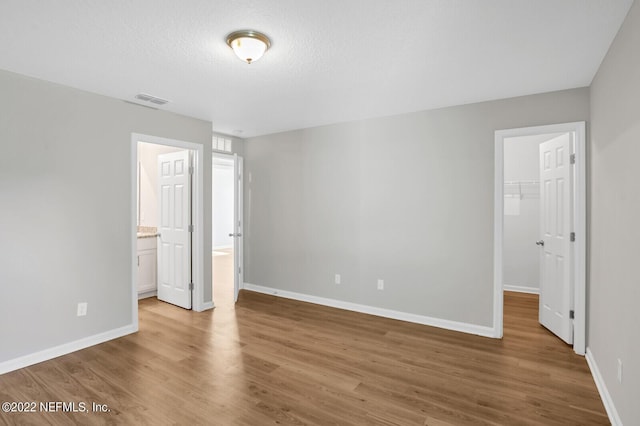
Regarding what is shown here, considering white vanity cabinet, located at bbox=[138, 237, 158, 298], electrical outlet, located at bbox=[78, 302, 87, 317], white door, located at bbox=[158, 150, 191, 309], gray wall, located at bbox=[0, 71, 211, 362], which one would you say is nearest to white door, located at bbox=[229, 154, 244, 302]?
white door, located at bbox=[158, 150, 191, 309]

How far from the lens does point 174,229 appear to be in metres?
4.66

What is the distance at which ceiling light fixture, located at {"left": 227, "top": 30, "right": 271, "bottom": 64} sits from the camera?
2.18 m

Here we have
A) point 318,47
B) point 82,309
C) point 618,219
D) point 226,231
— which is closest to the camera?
point 618,219

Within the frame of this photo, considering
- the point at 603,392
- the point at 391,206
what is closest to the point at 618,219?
the point at 603,392

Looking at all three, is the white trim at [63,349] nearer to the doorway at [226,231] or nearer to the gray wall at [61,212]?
the gray wall at [61,212]

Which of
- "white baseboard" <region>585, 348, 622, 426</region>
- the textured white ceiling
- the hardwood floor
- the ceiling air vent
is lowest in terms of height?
the hardwood floor

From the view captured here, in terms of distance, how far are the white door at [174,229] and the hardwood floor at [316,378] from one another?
76 cm

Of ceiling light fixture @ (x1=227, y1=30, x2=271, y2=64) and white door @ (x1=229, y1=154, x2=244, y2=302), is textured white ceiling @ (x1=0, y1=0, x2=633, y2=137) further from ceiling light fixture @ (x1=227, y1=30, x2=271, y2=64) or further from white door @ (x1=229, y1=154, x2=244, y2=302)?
white door @ (x1=229, y1=154, x2=244, y2=302)

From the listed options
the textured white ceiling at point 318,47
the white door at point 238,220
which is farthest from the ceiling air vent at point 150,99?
the white door at point 238,220

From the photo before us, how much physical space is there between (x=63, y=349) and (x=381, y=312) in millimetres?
3409

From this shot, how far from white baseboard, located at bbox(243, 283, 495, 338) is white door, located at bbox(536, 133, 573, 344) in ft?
2.39

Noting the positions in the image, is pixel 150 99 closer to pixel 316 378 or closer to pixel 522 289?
pixel 316 378

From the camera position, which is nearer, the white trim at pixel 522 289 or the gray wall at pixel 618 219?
the gray wall at pixel 618 219

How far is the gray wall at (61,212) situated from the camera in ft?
9.25
